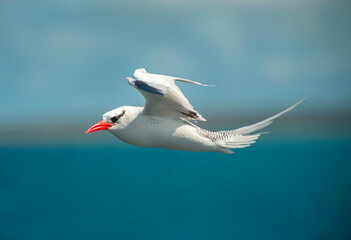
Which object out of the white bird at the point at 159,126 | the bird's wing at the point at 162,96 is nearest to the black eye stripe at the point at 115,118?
the white bird at the point at 159,126

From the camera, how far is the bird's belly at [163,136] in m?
1.87

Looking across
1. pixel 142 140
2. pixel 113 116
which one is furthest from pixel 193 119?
pixel 113 116

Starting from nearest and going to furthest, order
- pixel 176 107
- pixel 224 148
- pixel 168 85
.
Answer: pixel 168 85 → pixel 176 107 → pixel 224 148

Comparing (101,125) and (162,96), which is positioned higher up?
(162,96)

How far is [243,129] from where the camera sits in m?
2.09

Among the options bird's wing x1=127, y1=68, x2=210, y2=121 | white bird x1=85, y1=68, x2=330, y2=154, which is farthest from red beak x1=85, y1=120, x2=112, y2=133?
bird's wing x1=127, y1=68, x2=210, y2=121

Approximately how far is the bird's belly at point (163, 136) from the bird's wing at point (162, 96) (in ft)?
0.21

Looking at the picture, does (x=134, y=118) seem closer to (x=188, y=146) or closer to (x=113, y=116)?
(x=113, y=116)

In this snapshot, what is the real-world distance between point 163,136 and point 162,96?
0.26 metres

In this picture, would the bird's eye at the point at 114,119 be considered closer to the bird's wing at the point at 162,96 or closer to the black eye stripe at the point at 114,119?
the black eye stripe at the point at 114,119

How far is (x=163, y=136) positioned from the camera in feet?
6.16

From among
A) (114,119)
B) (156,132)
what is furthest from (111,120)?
(156,132)

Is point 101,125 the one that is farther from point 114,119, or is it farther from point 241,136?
point 241,136

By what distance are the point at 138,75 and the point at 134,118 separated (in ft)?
0.98
